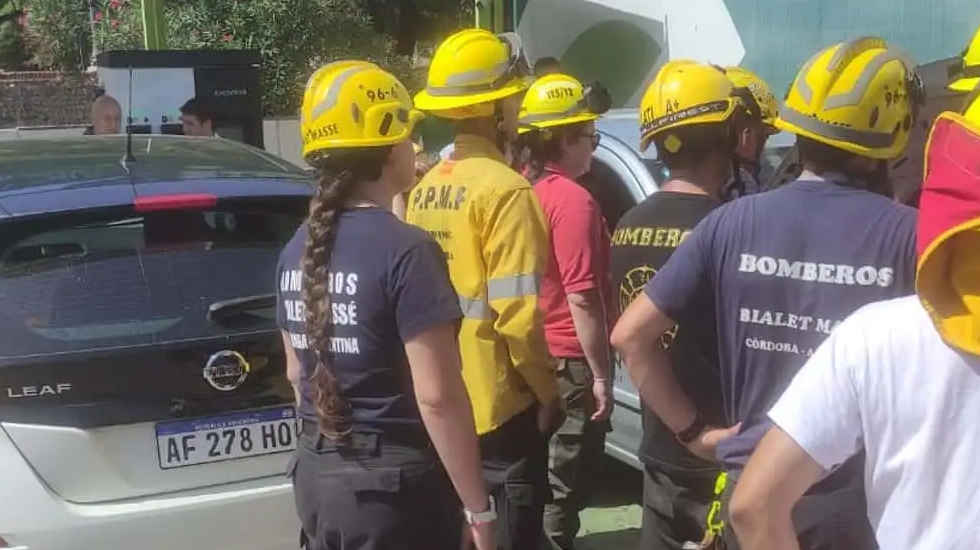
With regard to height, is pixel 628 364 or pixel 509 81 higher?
pixel 509 81

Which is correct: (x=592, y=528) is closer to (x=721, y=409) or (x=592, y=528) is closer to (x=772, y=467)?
(x=721, y=409)

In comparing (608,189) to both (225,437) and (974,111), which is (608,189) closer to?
(225,437)

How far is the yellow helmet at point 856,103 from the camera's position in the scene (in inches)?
81.8

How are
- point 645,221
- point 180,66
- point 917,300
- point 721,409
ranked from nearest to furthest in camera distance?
point 917,300 < point 721,409 < point 645,221 < point 180,66

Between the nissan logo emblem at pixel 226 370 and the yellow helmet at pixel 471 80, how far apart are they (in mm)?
931

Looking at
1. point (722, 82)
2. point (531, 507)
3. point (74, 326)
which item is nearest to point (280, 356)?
point (74, 326)

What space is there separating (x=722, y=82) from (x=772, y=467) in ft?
4.94

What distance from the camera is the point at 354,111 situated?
2496 millimetres

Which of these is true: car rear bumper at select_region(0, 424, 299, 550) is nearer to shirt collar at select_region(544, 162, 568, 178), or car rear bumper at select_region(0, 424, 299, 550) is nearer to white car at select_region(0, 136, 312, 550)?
white car at select_region(0, 136, 312, 550)

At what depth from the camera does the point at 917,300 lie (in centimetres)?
151

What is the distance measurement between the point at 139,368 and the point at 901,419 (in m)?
2.14

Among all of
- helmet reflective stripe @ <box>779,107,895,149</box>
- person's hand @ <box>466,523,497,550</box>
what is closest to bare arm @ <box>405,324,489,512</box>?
person's hand @ <box>466,523,497,550</box>

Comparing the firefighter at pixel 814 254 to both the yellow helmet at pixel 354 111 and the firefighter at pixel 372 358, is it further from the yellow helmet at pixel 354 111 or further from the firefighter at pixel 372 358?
the yellow helmet at pixel 354 111

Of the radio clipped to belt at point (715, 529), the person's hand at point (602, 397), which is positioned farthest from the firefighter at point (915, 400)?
the person's hand at point (602, 397)
